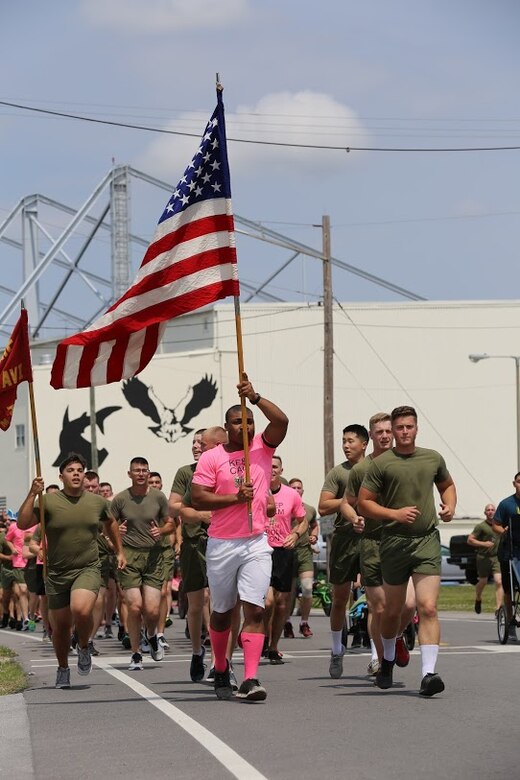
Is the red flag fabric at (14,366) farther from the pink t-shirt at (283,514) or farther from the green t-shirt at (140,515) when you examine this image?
the pink t-shirt at (283,514)

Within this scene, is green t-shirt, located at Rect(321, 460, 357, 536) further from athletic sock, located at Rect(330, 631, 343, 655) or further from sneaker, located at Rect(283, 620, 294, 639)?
sneaker, located at Rect(283, 620, 294, 639)

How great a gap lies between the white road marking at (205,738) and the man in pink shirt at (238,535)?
586 mm

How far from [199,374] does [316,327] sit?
5574mm

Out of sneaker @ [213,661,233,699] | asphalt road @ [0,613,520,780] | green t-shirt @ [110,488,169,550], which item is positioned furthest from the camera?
green t-shirt @ [110,488,169,550]

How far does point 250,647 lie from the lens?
10.7m

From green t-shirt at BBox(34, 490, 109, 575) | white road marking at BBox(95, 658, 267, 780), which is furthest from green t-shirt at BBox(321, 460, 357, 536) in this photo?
white road marking at BBox(95, 658, 267, 780)

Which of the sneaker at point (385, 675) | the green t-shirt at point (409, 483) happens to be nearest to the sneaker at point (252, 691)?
the sneaker at point (385, 675)

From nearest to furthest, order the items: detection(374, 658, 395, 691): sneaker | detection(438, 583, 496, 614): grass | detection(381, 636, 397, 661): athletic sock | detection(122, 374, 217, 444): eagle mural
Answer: detection(381, 636, 397, 661): athletic sock
detection(374, 658, 395, 691): sneaker
detection(438, 583, 496, 614): grass
detection(122, 374, 217, 444): eagle mural

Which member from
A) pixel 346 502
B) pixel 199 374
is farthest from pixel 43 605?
pixel 199 374

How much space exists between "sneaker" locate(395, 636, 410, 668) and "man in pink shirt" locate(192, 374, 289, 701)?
1.80 meters

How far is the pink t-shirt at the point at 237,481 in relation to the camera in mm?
10906

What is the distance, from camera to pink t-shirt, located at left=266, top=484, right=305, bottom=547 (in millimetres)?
17016

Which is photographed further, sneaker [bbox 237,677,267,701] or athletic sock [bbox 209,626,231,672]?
athletic sock [bbox 209,626,231,672]

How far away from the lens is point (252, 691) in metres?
10.7
